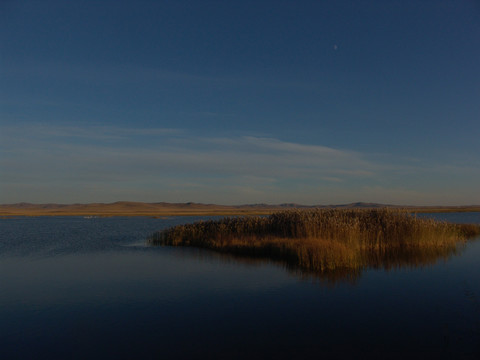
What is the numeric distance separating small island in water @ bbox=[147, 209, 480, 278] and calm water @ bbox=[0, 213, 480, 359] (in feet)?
4.74

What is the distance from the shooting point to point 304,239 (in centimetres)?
2012

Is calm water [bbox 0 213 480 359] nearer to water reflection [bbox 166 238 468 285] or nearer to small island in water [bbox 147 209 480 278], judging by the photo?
water reflection [bbox 166 238 468 285]

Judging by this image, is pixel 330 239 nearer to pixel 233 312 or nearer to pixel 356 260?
pixel 356 260

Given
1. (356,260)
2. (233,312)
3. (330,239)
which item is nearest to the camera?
(233,312)

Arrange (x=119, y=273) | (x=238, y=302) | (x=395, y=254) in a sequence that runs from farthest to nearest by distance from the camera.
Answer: (x=395, y=254), (x=119, y=273), (x=238, y=302)

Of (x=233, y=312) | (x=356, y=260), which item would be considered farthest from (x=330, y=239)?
(x=233, y=312)

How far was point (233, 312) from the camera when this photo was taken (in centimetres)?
1027

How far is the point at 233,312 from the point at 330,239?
34.7 feet

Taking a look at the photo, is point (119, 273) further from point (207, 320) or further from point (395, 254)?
point (395, 254)

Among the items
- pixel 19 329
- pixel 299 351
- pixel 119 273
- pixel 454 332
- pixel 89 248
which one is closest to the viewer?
pixel 299 351

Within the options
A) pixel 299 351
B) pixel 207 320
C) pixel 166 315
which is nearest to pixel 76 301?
pixel 166 315

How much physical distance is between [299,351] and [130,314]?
4903 millimetres

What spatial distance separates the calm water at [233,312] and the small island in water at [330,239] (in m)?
1.45

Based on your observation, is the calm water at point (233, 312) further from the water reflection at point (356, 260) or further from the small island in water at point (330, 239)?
the small island in water at point (330, 239)
